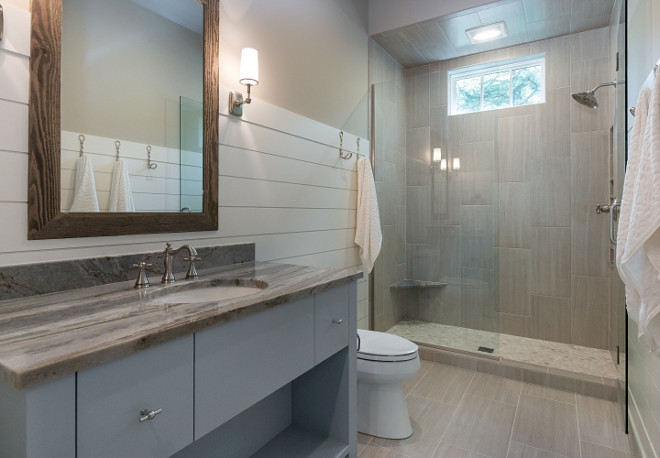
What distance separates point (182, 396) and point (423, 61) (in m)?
3.44

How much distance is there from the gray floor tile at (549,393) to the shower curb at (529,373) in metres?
0.03

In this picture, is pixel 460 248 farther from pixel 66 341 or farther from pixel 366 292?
pixel 66 341

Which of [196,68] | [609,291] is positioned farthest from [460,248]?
[196,68]

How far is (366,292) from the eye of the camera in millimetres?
3029

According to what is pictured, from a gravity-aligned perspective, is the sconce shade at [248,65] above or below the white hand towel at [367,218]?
above

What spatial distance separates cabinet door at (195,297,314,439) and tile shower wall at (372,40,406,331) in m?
1.77

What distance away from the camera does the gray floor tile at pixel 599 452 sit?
69.0 inches

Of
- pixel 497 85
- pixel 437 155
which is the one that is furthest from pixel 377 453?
pixel 497 85

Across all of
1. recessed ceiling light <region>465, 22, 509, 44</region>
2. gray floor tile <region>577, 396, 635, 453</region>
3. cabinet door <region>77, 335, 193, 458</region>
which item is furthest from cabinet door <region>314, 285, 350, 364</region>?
recessed ceiling light <region>465, 22, 509, 44</region>

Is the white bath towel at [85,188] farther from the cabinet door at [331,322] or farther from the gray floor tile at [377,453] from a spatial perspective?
the gray floor tile at [377,453]

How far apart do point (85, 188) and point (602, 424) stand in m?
2.63

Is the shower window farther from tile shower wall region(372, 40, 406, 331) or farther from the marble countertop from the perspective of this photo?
the marble countertop

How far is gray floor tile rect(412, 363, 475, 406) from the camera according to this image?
2.33 meters

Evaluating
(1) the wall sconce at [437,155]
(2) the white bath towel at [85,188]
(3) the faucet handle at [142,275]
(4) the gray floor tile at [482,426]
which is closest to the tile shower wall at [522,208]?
(1) the wall sconce at [437,155]
